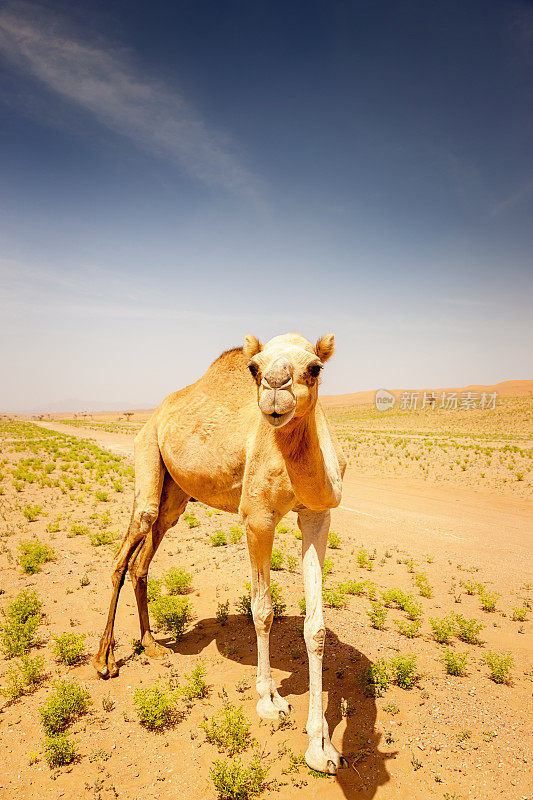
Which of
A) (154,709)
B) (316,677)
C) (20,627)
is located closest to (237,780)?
(316,677)

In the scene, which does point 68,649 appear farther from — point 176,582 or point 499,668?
point 499,668

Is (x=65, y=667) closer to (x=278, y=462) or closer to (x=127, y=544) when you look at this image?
(x=127, y=544)

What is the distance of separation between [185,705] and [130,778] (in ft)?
2.90

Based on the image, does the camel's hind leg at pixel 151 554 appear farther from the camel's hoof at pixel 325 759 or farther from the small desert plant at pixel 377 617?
the small desert plant at pixel 377 617

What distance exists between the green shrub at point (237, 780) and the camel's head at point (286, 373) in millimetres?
2814

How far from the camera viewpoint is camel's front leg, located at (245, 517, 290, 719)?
3725mm

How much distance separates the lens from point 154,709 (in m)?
3.90

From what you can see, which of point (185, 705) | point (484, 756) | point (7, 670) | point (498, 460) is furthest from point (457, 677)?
point (498, 460)

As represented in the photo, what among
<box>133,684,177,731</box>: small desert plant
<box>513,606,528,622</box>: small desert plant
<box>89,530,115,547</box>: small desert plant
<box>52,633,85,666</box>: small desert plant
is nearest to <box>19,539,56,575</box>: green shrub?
<box>89,530,115,547</box>: small desert plant

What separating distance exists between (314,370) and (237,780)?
3.15m

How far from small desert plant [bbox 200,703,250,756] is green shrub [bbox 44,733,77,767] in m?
1.13

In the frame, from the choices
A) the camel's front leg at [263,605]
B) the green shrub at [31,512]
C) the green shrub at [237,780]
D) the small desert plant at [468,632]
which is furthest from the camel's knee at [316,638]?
the green shrub at [31,512]

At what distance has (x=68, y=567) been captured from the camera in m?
8.41

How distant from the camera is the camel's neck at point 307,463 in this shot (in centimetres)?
283
